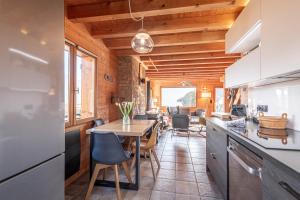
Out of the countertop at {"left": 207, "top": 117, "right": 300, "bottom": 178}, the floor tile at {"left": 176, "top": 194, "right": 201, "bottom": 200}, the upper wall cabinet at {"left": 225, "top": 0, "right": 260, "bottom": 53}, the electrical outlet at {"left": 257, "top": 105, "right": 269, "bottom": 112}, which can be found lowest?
the floor tile at {"left": 176, "top": 194, "right": 201, "bottom": 200}

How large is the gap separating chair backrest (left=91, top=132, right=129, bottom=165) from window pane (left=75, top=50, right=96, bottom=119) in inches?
36.1

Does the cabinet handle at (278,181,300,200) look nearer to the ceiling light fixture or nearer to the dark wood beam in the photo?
the ceiling light fixture

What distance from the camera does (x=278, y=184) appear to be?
0.87m

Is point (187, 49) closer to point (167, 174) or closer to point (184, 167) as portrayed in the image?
point (184, 167)

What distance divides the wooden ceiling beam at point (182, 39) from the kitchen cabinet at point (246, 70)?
0.81 metres

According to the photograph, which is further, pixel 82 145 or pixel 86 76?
pixel 86 76

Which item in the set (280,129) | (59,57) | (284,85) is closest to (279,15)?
(284,85)

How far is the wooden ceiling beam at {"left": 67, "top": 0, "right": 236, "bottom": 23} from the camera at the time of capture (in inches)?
81.1

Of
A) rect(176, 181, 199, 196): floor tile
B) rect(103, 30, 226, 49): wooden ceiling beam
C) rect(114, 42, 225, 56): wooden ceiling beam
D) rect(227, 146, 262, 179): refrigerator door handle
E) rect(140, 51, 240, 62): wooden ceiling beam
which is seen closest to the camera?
rect(227, 146, 262, 179): refrigerator door handle

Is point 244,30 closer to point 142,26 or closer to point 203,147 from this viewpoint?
point 142,26

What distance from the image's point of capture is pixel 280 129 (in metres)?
1.74

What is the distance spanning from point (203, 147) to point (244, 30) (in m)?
3.27

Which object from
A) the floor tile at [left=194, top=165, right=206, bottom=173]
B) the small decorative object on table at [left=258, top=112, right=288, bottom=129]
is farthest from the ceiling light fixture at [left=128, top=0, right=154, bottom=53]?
the floor tile at [left=194, top=165, right=206, bottom=173]

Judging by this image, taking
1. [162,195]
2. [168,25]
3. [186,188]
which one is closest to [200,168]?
[186,188]
